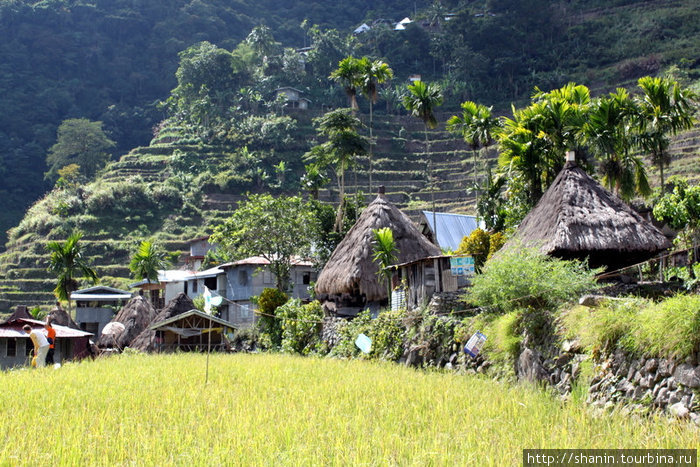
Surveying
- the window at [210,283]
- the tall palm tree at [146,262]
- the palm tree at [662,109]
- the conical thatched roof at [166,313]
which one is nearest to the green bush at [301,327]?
the conical thatched roof at [166,313]

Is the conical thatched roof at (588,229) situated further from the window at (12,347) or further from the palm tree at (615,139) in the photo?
the window at (12,347)

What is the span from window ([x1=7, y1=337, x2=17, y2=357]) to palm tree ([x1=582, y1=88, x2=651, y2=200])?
21.6 m

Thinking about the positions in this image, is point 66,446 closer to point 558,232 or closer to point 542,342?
point 542,342

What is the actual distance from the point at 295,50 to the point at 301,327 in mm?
85102

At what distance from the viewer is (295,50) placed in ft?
335

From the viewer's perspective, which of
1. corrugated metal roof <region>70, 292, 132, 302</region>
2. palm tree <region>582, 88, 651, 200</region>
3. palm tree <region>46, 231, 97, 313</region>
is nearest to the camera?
palm tree <region>582, 88, 651, 200</region>

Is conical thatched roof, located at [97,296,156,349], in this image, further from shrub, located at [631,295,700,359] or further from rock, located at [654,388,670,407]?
rock, located at [654,388,670,407]

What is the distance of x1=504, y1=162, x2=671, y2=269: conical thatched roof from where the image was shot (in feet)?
52.1

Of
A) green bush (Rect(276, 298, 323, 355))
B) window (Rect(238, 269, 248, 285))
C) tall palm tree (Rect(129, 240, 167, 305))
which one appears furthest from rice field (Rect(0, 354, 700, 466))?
tall palm tree (Rect(129, 240, 167, 305))

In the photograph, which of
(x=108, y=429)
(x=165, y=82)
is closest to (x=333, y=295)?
(x=108, y=429)

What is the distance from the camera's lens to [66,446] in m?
6.88

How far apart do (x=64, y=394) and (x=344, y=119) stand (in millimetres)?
26694

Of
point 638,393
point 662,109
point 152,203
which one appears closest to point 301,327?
point 662,109

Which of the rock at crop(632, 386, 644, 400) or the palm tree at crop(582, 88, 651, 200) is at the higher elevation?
the palm tree at crop(582, 88, 651, 200)
